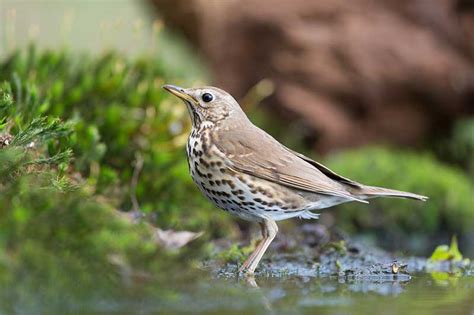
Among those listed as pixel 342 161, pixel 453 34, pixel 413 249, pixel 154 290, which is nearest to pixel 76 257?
pixel 154 290

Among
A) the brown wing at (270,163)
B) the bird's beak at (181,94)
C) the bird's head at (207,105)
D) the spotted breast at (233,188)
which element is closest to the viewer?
the spotted breast at (233,188)

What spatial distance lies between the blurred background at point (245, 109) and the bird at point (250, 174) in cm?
36

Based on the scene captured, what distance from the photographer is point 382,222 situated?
920cm

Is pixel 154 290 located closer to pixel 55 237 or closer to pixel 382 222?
pixel 55 237

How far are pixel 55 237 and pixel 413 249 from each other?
16.4 ft

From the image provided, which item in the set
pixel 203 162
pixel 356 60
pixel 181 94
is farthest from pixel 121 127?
pixel 356 60

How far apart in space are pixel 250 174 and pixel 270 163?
0.62ft

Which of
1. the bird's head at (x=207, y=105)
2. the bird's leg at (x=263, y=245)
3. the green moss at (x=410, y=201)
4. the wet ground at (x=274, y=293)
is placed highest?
the bird's head at (x=207, y=105)

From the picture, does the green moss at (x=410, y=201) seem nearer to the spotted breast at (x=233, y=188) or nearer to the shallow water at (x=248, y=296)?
the spotted breast at (x=233, y=188)

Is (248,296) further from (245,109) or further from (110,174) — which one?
(245,109)

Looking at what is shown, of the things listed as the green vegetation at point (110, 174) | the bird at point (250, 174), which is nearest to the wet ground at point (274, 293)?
the green vegetation at point (110, 174)

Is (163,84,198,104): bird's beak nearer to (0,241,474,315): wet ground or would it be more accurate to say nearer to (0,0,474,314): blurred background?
(0,0,474,314): blurred background

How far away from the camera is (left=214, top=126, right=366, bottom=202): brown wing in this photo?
5.79m

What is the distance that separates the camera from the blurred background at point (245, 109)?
471 cm
